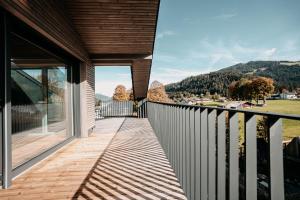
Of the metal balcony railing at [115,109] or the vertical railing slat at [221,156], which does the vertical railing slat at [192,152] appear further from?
the metal balcony railing at [115,109]

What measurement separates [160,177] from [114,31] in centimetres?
401

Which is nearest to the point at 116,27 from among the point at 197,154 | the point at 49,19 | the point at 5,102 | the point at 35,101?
the point at 49,19

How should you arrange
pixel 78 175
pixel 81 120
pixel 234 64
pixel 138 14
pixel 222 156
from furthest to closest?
pixel 234 64 → pixel 81 120 → pixel 138 14 → pixel 78 175 → pixel 222 156

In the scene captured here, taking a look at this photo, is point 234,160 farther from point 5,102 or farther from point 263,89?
point 263,89

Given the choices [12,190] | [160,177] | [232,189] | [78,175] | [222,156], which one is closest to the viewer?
[232,189]

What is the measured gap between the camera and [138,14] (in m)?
5.09

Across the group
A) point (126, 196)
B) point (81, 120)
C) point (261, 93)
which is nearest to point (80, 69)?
point (81, 120)

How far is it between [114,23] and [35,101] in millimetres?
2496

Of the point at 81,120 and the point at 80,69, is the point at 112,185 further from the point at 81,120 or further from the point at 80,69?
the point at 80,69

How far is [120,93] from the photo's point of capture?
4269cm

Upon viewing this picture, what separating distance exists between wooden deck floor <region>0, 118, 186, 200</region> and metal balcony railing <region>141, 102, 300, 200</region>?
1.40 feet

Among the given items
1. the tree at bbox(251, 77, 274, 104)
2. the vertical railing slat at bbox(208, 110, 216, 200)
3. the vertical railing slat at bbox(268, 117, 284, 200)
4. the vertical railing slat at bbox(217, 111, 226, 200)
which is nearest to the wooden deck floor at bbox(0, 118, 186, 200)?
the vertical railing slat at bbox(208, 110, 216, 200)

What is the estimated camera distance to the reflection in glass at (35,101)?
3645 millimetres

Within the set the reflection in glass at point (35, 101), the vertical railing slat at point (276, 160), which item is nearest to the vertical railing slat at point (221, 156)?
the vertical railing slat at point (276, 160)
